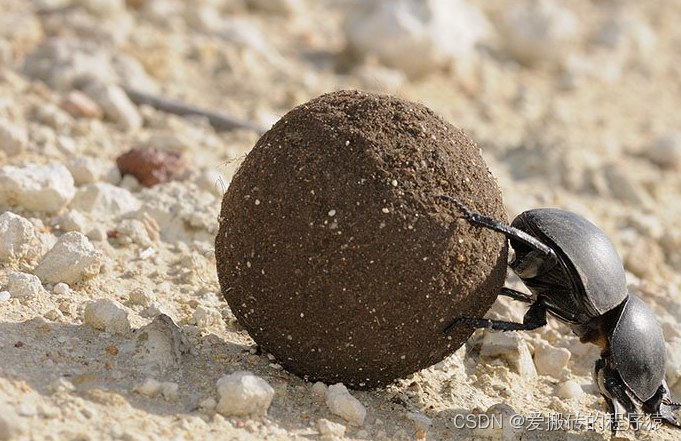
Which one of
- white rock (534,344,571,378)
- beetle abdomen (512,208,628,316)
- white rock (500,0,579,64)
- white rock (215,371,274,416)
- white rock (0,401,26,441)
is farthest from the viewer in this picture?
white rock (500,0,579,64)

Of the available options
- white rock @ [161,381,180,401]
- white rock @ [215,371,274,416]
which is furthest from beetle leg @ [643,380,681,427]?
white rock @ [161,381,180,401]

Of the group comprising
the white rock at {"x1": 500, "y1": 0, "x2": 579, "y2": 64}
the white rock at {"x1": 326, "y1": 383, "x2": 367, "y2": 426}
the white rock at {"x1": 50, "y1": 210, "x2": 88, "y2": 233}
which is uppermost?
the white rock at {"x1": 500, "y1": 0, "x2": 579, "y2": 64}

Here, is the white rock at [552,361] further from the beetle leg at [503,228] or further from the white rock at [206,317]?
the white rock at [206,317]

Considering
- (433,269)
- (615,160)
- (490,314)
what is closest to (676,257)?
(615,160)

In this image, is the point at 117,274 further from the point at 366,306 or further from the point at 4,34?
the point at 4,34

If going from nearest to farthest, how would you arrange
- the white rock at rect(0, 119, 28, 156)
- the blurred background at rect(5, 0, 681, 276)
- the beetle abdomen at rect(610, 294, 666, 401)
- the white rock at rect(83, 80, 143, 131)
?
the beetle abdomen at rect(610, 294, 666, 401)
the white rock at rect(0, 119, 28, 156)
the white rock at rect(83, 80, 143, 131)
the blurred background at rect(5, 0, 681, 276)

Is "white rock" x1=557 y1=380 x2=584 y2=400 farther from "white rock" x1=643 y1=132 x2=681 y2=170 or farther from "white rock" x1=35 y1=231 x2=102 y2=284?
"white rock" x1=643 y1=132 x2=681 y2=170

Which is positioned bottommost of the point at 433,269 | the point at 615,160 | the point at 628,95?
the point at 433,269
